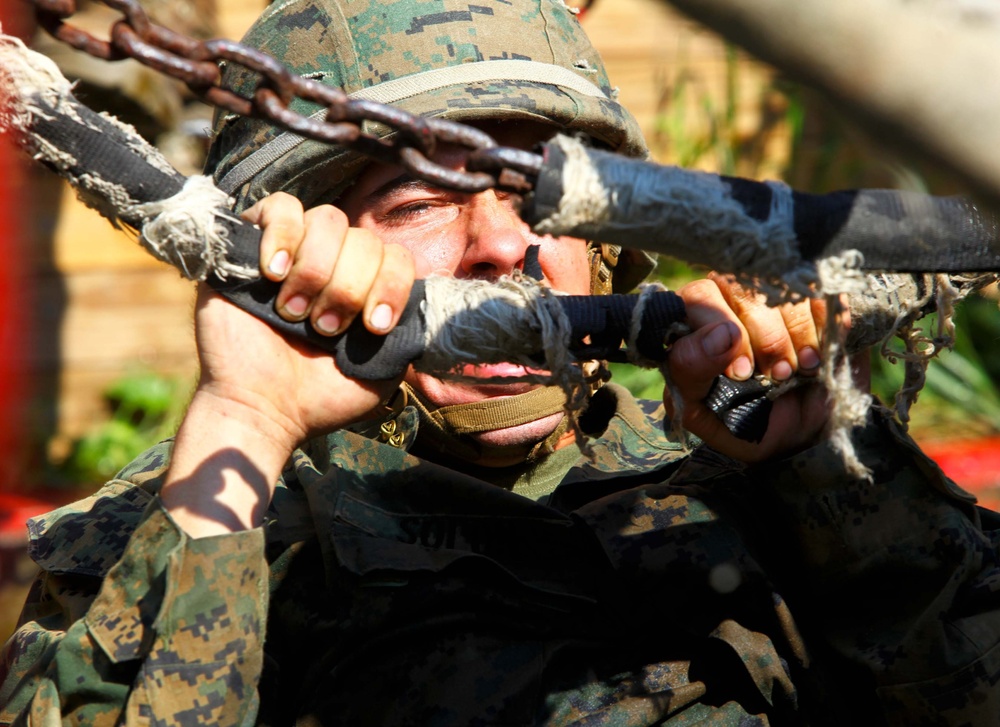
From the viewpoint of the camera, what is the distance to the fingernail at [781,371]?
1655 millimetres

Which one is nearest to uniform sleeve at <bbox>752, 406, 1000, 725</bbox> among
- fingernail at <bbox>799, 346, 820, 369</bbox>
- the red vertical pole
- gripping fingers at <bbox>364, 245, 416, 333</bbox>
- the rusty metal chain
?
fingernail at <bbox>799, 346, 820, 369</bbox>

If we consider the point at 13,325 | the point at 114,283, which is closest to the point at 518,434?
the point at 13,325

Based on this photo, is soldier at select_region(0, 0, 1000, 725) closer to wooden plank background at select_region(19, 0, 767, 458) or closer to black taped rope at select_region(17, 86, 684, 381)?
black taped rope at select_region(17, 86, 684, 381)

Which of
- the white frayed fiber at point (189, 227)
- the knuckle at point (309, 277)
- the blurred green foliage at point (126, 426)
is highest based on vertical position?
the white frayed fiber at point (189, 227)

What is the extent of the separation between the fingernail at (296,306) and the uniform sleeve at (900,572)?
2.91 ft

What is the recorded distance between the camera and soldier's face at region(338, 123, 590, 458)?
6.82ft

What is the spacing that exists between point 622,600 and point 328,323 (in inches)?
31.4

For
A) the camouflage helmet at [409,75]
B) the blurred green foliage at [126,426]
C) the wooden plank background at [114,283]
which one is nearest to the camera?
the camouflage helmet at [409,75]

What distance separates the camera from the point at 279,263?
139cm

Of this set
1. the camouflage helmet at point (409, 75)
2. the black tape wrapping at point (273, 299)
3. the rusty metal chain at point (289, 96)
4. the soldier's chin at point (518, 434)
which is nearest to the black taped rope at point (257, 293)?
the black tape wrapping at point (273, 299)

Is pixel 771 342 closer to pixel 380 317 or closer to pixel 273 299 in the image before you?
pixel 380 317

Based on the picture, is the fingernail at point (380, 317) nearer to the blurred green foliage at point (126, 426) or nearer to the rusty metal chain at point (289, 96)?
the rusty metal chain at point (289, 96)

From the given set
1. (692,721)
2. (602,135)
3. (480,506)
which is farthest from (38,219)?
(692,721)

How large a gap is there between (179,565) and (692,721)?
93 cm
